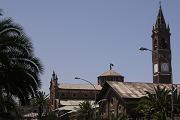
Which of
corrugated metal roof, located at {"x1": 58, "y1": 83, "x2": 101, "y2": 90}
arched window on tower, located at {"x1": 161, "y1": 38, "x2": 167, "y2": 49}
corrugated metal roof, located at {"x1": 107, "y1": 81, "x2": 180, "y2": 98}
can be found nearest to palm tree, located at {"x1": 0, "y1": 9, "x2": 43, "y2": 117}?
corrugated metal roof, located at {"x1": 107, "y1": 81, "x2": 180, "y2": 98}

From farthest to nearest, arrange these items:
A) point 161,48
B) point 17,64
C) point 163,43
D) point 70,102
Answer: point 70,102, point 163,43, point 161,48, point 17,64

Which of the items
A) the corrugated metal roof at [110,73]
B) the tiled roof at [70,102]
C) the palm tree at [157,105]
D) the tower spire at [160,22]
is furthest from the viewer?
the corrugated metal roof at [110,73]

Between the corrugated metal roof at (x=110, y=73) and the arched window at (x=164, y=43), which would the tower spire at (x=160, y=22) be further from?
the corrugated metal roof at (x=110, y=73)

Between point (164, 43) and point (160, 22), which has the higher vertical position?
point (160, 22)

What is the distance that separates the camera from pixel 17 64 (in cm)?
2873

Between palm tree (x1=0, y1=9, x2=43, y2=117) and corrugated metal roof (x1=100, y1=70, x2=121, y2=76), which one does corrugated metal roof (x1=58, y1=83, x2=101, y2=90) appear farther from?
palm tree (x1=0, y1=9, x2=43, y2=117)

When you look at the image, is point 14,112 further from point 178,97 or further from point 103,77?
point 103,77

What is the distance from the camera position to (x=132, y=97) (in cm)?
7081

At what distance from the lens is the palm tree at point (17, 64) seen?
2816 centimetres

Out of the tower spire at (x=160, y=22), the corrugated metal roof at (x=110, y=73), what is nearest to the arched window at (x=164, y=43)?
the tower spire at (x=160, y=22)

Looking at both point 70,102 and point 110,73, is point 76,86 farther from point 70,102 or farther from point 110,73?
point 110,73

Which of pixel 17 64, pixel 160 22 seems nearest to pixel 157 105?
pixel 17 64

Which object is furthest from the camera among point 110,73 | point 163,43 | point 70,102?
point 110,73

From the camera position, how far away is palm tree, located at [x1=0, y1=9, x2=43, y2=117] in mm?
28156
